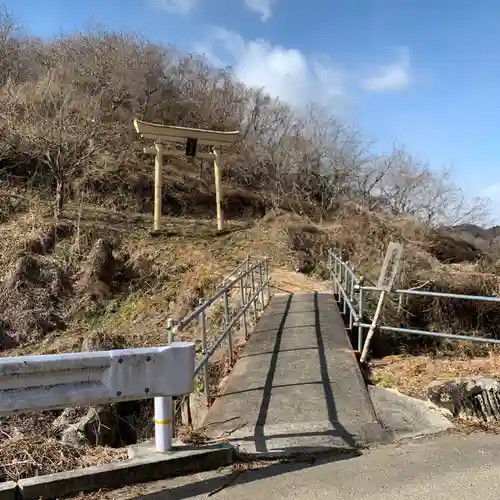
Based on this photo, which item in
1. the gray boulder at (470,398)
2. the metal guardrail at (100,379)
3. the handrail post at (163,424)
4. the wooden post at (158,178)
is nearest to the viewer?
the metal guardrail at (100,379)

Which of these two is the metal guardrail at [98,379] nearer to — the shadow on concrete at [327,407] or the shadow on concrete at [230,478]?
the shadow on concrete at [230,478]

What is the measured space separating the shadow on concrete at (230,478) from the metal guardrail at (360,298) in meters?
3.24

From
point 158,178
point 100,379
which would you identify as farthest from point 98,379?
point 158,178

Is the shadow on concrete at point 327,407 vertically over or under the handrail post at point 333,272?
under

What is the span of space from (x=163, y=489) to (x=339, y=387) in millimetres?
2989

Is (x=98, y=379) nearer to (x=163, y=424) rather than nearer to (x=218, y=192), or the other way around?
(x=163, y=424)

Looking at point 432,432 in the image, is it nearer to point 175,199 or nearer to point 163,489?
point 163,489

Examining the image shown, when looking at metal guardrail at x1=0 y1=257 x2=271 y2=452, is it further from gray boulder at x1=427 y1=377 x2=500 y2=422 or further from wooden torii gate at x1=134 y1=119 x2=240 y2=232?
wooden torii gate at x1=134 y1=119 x2=240 y2=232

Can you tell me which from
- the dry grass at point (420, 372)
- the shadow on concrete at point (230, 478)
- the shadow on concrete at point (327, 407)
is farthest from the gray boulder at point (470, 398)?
the shadow on concrete at point (230, 478)

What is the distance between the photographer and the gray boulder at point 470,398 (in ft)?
18.3

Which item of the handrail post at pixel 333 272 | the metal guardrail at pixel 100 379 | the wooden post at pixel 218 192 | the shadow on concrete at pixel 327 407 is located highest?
the wooden post at pixel 218 192

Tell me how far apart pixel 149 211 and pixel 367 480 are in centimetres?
1973

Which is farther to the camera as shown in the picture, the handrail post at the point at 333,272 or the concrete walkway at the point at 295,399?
the handrail post at the point at 333,272

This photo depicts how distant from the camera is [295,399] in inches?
231
